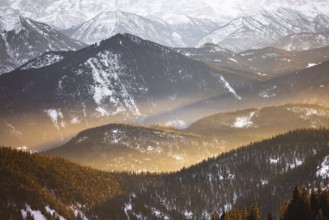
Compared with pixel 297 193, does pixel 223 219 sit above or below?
below

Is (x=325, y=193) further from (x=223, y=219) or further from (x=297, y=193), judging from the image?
(x=223, y=219)

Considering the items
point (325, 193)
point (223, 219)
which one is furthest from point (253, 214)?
point (325, 193)

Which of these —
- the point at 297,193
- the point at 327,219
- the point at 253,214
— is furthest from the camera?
the point at 253,214

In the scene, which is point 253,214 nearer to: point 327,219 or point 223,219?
point 223,219

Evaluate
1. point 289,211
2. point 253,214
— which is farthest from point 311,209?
point 253,214

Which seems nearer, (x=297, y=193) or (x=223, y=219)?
(x=297, y=193)

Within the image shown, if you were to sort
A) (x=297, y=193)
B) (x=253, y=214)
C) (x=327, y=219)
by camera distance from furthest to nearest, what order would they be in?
(x=253, y=214) → (x=297, y=193) → (x=327, y=219)

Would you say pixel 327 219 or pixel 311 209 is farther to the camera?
pixel 311 209

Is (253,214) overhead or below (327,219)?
below
